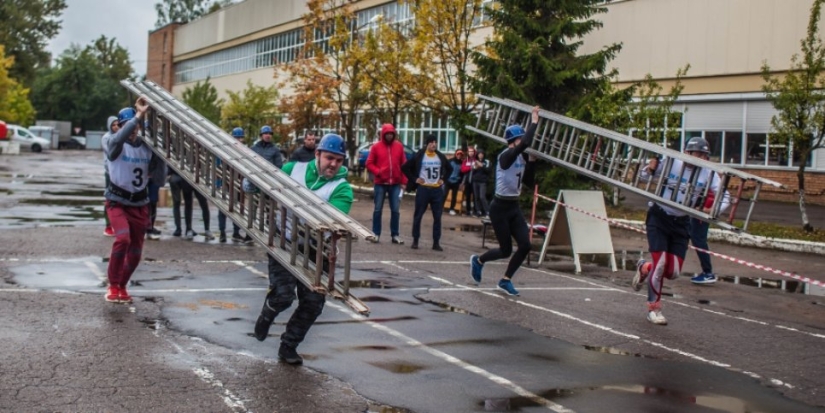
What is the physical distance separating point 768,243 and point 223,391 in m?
14.7

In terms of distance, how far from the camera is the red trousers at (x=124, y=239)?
30.7 feet

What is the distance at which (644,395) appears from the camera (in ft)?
22.1

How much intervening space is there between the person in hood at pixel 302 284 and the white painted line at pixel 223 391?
638 millimetres

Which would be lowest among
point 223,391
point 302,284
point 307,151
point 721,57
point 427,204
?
point 223,391

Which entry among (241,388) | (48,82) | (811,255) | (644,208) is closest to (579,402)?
(241,388)

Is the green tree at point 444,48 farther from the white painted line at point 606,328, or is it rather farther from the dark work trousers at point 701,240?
the white painted line at point 606,328

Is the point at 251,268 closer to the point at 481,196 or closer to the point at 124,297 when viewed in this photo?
the point at 124,297

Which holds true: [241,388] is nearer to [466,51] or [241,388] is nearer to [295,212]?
[295,212]

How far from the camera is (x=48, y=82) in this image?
4193 inches

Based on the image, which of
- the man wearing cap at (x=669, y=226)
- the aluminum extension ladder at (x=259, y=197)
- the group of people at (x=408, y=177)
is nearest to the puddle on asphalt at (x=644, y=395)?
the aluminum extension ladder at (x=259, y=197)

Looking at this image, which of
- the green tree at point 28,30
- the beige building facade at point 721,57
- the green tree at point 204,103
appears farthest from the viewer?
the green tree at point 28,30

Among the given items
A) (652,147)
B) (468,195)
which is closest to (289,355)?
(652,147)

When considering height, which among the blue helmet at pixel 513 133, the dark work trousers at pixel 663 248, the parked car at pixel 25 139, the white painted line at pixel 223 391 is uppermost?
the parked car at pixel 25 139

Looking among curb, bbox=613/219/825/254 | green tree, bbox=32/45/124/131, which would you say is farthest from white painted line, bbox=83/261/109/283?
green tree, bbox=32/45/124/131
